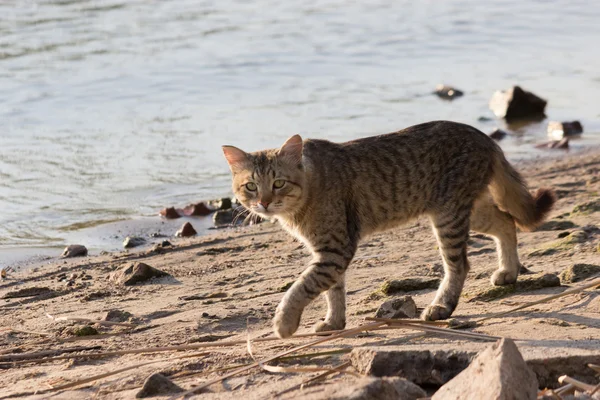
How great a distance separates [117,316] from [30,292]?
4.10 ft

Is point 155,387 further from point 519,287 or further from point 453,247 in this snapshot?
point 519,287

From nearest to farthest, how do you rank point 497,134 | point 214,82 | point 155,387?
point 155,387
point 497,134
point 214,82

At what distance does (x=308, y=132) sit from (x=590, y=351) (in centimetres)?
798

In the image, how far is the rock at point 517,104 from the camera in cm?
1355

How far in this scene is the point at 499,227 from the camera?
6680 millimetres

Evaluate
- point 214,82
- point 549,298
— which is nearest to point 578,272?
point 549,298

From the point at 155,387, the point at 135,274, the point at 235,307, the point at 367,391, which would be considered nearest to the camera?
the point at 367,391

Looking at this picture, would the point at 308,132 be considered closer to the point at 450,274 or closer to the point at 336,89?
the point at 336,89

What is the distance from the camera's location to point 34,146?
11.5m

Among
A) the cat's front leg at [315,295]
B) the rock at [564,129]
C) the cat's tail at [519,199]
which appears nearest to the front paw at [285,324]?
the cat's front leg at [315,295]

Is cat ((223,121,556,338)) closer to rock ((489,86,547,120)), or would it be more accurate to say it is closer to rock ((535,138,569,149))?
rock ((535,138,569,149))

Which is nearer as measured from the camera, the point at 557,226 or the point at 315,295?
the point at 315,295

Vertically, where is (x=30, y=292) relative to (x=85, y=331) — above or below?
below

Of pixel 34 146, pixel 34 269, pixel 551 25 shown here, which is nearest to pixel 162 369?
pixel 34 269
